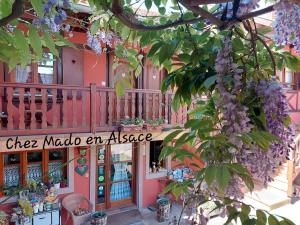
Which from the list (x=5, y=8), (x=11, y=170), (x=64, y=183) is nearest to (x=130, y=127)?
(x=64, y=183)

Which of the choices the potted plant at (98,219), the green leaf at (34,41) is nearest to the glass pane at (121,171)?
the potted plant at (98,219)

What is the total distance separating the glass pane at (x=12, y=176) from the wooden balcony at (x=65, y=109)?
1.11m

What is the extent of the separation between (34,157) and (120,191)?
256cm

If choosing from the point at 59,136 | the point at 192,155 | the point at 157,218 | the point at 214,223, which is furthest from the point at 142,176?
the point at 192,155

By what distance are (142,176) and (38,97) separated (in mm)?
3551

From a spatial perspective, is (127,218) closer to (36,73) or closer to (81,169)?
(81,169)

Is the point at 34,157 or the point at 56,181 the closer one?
the point at 34,157

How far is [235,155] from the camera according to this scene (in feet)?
2.74

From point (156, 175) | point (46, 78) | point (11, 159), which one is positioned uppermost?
point (46, 78)

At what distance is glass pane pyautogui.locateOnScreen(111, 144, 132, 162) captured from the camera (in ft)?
23.8

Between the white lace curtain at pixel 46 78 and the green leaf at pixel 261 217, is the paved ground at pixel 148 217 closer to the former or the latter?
the white lace curtain at pixel 46 78

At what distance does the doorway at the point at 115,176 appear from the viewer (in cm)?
707

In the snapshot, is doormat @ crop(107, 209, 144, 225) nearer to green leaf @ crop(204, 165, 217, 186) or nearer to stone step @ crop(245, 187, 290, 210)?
stone step @ crop(245, 187, 290, 210)

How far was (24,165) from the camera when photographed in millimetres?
5898
